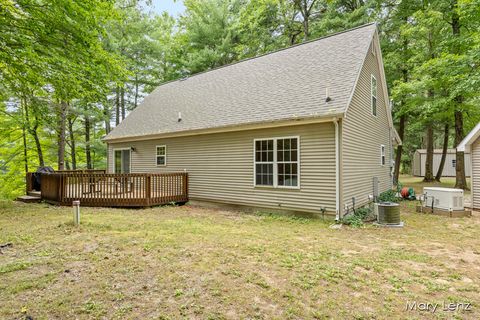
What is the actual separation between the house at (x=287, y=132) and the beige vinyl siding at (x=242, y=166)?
0.03m

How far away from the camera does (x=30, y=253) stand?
437 centimetres

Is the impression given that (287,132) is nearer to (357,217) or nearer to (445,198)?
(357,217)

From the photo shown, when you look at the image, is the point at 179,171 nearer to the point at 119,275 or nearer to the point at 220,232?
the point at 220,232

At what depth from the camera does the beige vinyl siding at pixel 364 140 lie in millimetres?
7477

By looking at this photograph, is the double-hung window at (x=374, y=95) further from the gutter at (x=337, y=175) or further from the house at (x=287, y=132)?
the gutter at (x=337, y=175)

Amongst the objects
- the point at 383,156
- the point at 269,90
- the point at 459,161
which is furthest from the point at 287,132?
the point at 459,161

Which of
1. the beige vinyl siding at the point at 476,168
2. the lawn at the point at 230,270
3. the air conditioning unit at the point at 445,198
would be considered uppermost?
the beige vinyl siding at the point at 476,168

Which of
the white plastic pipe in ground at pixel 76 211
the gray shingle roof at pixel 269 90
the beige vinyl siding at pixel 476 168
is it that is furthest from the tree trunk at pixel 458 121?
the white plastic pipe in ground at pixel 76 211

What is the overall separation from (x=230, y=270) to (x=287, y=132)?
16.1 ft

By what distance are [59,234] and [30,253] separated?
1.08 m

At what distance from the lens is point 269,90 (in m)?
9.43

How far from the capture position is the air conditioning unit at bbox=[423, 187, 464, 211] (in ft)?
26.5

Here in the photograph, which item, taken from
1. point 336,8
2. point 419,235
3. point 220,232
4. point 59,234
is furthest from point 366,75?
point 336,8

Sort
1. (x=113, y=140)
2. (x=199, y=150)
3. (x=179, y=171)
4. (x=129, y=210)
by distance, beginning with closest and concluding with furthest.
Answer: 1. (x=129, y=210)
2. (x=199, y=150)
3. (x=179, y=171)
4. (x=113, y=140)
